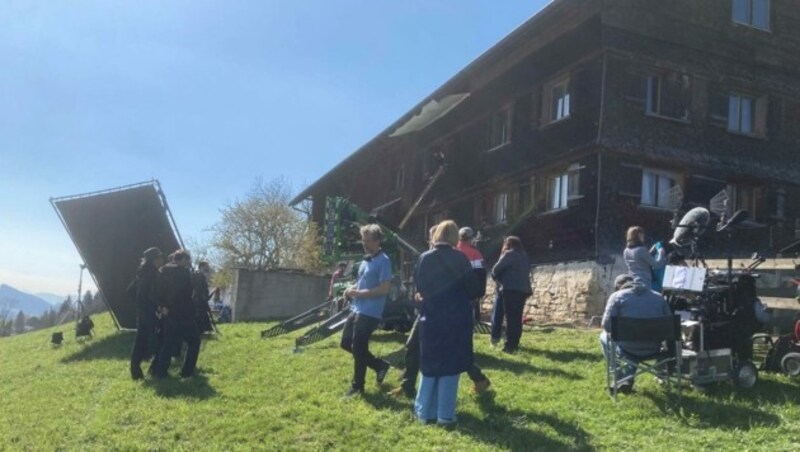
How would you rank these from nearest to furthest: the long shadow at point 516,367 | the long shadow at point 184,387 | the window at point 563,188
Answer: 1. the long shadow at point 516,367
2. the long shadow at point 184,387
3. the window at point 563,188

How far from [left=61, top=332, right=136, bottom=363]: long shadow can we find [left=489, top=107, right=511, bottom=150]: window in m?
11.8

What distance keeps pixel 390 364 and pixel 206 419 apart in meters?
2.19

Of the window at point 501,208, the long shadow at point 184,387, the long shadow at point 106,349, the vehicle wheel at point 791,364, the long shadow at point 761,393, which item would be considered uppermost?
the window at point 501,208

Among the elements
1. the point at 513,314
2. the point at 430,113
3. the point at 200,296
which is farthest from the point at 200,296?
the point at 430,113

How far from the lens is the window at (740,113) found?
18.5 meters

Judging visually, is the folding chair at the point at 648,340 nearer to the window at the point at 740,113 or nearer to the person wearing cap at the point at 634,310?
the person wearing cap at the point at 634,310

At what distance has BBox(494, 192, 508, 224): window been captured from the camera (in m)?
21.0

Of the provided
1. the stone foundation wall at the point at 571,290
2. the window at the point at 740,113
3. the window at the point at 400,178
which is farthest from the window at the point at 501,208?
the window at the point at 400,178

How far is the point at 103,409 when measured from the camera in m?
7.93

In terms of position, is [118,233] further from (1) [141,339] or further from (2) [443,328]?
(2) [443,328]

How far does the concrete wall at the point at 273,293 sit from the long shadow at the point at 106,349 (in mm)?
5750

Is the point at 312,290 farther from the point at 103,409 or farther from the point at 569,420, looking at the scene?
the point at 569,420

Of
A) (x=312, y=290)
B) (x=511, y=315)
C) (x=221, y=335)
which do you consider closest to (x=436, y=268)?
(x=511, y=315)

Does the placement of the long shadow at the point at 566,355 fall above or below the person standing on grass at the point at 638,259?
below
